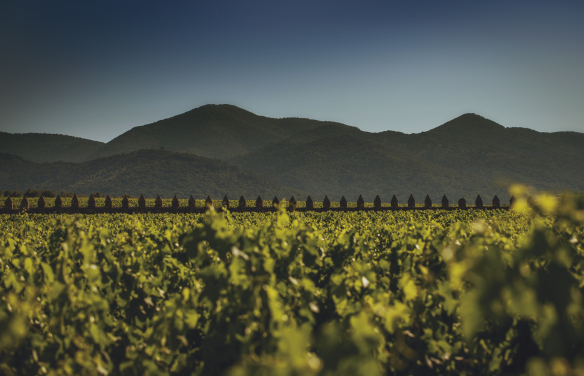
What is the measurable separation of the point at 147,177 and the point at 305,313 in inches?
6265

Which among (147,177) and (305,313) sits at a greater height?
(147,177)

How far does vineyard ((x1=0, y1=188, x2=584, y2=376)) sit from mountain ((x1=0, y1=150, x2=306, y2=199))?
13465 cm

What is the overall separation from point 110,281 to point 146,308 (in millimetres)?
381

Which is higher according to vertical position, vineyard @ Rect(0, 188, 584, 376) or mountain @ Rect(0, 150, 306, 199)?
mountain @ Rect(0, 150, 306, 199)

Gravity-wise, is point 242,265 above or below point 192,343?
above

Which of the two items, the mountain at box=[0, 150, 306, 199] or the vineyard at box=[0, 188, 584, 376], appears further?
the mountain at box=[0, 150, 306, 199]

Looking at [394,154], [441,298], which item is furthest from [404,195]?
[441,298]

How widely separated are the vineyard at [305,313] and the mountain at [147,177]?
442ft

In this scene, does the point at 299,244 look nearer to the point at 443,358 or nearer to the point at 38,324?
the point at 443,358

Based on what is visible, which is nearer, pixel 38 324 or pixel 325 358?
pixel 325 358

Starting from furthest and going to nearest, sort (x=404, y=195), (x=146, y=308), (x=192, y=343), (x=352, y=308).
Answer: (x=404, y=195) → (x=146, y=308) → (x=192, y=343) → (x=352, y=308)

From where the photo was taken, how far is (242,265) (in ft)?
6.59

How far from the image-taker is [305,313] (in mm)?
2049

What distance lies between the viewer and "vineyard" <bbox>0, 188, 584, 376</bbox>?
46.9 inches
